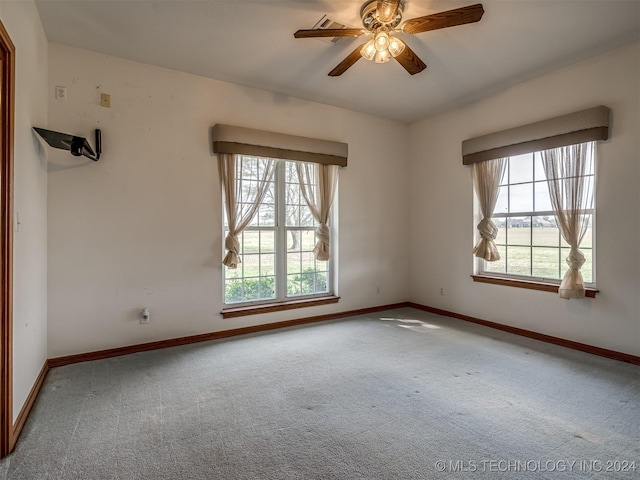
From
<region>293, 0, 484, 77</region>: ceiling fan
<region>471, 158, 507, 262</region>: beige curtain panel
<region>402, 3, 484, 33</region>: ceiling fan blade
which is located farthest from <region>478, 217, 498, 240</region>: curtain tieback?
<region>402, 3, 484, 33</region>: ceiling fan blade

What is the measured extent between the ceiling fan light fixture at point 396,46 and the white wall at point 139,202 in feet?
6.30

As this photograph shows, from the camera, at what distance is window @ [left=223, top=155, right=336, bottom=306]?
3988 millimetres

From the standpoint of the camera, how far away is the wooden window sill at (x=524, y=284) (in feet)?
10.8

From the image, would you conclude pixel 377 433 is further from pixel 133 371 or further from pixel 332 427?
pixel 133 371

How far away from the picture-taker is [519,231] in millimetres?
3992

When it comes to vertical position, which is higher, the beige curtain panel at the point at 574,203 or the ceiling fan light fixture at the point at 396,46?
the ceiling fan light fixture at the point at 396,46

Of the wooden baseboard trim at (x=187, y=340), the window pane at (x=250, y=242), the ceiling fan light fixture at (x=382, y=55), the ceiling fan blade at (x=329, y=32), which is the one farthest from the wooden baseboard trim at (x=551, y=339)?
the ceiling fan blade at (x=329, y=32)

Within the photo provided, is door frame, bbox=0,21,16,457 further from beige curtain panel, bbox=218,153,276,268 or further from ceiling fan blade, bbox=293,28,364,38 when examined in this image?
beige curtain panel, bbox=218,153,276,268

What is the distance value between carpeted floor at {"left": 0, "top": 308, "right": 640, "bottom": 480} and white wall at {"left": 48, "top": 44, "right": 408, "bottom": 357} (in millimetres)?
471

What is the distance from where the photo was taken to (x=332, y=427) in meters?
2.06

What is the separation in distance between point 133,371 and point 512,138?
15.1ft

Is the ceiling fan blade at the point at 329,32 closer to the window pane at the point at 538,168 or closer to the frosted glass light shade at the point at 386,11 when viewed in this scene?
the frosted glass light shade at the point at 386,11

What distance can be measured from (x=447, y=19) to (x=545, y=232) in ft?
8.80

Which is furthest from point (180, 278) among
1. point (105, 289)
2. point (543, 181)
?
point (543, 181)
